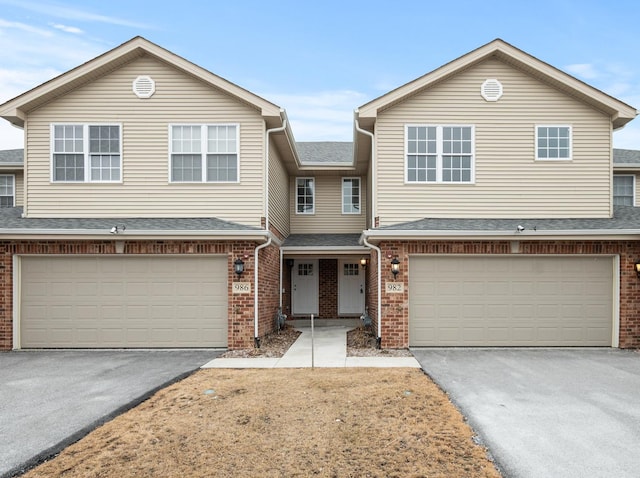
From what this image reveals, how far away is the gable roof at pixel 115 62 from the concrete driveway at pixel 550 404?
24.0ft

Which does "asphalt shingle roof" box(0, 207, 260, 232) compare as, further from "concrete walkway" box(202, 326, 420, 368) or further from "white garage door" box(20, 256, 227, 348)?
"concrete walkway" box(202, 326, 420, 368)

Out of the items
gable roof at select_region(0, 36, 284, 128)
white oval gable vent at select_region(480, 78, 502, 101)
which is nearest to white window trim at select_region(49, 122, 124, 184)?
gable roof at select_region(0, 36, 284, 128)

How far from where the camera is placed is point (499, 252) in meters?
9.52

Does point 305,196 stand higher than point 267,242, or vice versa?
point 305,196

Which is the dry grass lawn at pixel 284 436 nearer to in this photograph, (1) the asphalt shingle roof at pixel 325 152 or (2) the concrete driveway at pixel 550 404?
(2) the concrete driveway at pixel 550 404

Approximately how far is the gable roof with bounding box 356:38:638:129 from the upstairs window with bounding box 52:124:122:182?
21.1ft

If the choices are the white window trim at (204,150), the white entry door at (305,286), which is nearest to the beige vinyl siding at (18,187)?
the white window trim at (204,150)

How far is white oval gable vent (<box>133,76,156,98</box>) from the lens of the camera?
10.2 metres

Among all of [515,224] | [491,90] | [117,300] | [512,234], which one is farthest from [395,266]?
[117,300]

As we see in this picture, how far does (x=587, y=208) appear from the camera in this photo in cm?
1013

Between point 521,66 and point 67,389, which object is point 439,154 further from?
point 67,389

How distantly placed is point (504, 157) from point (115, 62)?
407 inches

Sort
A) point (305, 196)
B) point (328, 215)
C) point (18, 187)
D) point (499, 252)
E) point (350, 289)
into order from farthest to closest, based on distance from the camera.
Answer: point (305, 196), point (328, 215), point (350, 289), point (18, 187), point (499, 252)

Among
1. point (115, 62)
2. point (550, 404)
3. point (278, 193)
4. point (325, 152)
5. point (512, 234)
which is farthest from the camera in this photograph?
point (325, 152)
